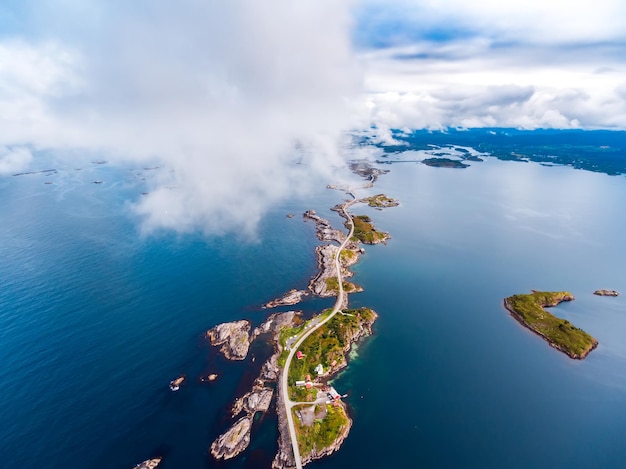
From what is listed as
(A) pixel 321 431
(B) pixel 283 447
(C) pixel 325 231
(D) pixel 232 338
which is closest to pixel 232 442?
(B) pixel 283 447

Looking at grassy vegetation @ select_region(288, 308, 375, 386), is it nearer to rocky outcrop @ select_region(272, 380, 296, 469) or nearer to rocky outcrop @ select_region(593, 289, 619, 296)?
rocky outcrop @ select_region(272, 380, 296, 469)

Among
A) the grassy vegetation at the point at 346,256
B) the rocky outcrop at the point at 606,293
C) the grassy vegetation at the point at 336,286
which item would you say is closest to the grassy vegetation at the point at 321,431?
the grassy vegetation at the point at 336,286

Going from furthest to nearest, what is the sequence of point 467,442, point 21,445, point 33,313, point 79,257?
point 79,257, point 33,313, point 467,442, point 21,445

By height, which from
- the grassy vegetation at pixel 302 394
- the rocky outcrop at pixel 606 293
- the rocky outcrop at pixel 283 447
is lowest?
the rocky outcrop at pixel 606 293

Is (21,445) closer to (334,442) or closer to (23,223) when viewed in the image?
(334,442)

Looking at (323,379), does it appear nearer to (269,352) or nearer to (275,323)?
(269,352)

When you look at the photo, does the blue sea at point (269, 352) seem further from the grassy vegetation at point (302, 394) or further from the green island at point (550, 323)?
the grassy vegetation at point (302, 394)

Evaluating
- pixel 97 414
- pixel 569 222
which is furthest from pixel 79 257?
pixel 569 222
